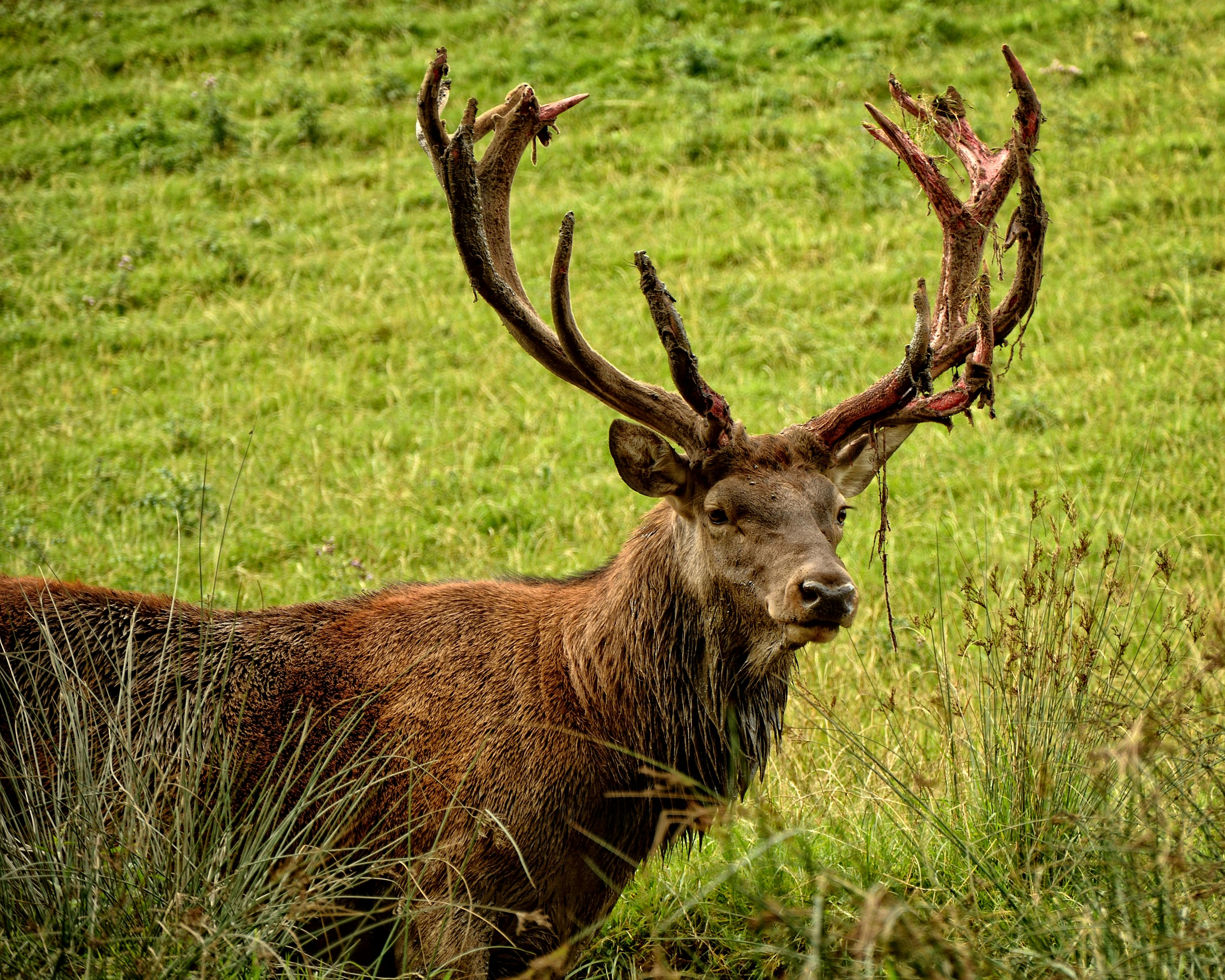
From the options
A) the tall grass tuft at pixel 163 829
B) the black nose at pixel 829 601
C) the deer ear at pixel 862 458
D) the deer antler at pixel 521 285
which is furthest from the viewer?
the deer ear at pixel 862 458

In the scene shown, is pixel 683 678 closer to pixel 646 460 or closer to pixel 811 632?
pixel 811 632

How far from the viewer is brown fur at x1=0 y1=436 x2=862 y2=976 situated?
3.93 metres

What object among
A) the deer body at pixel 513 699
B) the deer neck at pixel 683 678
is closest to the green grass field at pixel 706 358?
the deer neck at pixel 683 678

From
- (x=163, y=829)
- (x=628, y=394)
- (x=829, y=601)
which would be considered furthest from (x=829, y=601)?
(x=163, y=829)

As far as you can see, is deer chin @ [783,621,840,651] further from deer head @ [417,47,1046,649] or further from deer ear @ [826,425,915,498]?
deer ear @ [826,425,915,498]

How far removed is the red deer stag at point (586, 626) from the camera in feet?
12.9

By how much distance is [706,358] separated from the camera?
34.3 ft

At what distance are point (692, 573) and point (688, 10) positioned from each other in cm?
1336

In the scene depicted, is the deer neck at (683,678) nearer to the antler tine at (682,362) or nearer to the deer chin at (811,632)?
the deer chin at (811,632)

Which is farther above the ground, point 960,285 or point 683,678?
point 960,285

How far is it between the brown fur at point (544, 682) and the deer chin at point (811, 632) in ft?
0.09

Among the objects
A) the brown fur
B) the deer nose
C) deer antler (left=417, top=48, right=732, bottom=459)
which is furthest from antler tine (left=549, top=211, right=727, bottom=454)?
the deer nose

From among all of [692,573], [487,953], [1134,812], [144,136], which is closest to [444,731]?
[487,953]

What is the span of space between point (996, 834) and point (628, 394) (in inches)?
74.1
